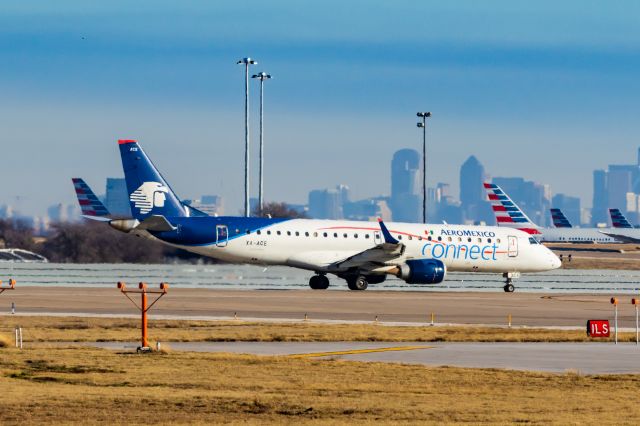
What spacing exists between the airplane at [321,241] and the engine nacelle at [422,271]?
0.05 meters

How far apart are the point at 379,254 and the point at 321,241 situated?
3.05 meters

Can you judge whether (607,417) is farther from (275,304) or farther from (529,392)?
(275,304)

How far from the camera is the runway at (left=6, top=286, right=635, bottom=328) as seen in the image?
147 ft

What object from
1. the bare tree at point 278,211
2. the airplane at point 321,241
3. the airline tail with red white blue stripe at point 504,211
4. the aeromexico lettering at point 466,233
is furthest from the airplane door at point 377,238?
the airline tail with red white blue stripe at point 504,211

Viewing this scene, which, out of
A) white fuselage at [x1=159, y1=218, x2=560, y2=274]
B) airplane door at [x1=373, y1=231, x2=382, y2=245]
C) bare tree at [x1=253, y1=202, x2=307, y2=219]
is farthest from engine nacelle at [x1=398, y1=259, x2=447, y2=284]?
bare tree at [x1=253, y1=202, x2=307, y2=219]

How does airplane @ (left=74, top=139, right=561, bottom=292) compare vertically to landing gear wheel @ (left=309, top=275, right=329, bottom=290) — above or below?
above

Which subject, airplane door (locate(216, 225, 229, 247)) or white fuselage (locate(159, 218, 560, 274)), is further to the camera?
white fuselage (locate(159, 218, 560, 274))

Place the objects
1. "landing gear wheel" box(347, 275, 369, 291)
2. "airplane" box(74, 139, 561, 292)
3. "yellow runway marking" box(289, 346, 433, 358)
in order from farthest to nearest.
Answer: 1. "landing gear wheel" box(347, 275, 369, 291)
2. "airplane" box(74, 139, 561, 292)
3. "yellow runway marking" box(289, 346, 433, 358)

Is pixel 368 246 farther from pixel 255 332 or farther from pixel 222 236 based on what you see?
A: pixel 255 332

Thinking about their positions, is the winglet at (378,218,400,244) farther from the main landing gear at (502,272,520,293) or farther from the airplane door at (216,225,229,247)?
the main landing gear at (502,272,520,293)

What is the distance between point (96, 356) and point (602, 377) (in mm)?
10775

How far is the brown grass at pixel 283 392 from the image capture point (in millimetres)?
19984

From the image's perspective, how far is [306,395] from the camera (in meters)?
22.5

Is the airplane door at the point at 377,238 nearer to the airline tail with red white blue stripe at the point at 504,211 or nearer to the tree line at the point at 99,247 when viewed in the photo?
the tree line at the point at 99,247
